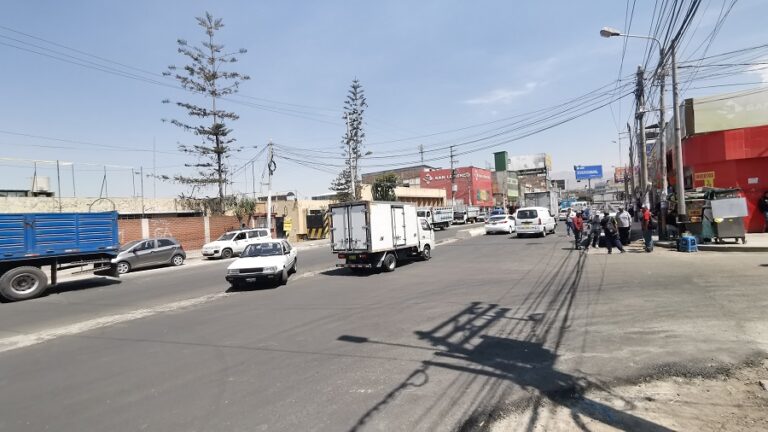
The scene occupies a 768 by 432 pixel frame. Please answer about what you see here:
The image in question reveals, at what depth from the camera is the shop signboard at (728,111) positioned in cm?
2050

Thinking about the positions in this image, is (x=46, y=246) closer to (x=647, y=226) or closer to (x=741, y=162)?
(x=647, y=226)

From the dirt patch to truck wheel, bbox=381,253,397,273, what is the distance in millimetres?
11189

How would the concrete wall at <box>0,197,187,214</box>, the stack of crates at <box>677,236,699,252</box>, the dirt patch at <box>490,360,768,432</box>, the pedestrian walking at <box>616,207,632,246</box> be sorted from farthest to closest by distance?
the concrete wall at <box>0,197,187,214</box> < the pedestrian walking at <box>616,207,632,246</box> < the stack of crates at <box>677,236,699,252</box> < the dirt patch at <box>490,360,768,432</box>

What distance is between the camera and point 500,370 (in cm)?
532

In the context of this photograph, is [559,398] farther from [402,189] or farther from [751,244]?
[402,189]

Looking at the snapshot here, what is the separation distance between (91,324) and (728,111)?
84.5 feet

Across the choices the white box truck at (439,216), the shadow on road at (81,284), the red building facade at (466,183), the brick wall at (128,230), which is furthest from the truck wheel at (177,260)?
the red building facade at (466,183)

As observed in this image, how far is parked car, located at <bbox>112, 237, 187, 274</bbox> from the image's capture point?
800 inches

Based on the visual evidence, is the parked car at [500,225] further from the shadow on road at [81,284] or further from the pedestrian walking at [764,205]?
the shadow on road at [81,284]

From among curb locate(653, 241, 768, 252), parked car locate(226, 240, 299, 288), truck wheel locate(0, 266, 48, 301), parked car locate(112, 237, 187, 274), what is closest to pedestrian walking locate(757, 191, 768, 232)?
curb locate(653, 241, 768, 252)

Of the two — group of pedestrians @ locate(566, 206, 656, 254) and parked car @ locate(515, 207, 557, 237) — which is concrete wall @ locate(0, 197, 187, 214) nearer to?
parked car @ locate(515, 207, 557, 237)

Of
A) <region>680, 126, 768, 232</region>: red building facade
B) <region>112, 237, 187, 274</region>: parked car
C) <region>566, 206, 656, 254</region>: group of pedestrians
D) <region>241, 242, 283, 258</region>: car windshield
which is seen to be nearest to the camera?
<region>241, 242, 283, 258</region>: car windshield

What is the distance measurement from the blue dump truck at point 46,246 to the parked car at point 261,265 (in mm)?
5314

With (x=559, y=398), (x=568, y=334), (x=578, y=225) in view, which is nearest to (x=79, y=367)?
(x=559, y=398)
